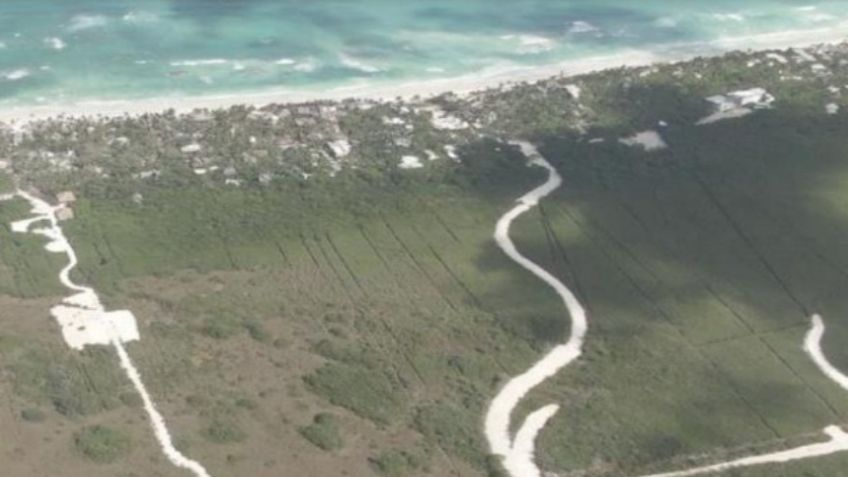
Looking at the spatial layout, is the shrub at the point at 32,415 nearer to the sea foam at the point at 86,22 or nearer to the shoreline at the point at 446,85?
the shoreline at the point at 446,85

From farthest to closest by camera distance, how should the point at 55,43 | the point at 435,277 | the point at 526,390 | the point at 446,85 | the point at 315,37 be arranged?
the point at 315,37 → the point at 55,43 → the point at 446,85 → the point at 435,277 → the point at 526,390

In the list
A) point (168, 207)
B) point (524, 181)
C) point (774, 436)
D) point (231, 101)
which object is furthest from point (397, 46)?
point (774, 436)

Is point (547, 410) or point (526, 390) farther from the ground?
point (526, 390)

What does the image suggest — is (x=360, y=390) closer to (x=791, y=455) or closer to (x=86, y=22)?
(x=791, y=455)

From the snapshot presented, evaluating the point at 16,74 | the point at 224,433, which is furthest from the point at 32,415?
the point at 16,74

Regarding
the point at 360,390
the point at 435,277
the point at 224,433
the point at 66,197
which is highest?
the point at 66,197

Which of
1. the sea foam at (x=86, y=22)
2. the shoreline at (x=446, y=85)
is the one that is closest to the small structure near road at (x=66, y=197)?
the shoreline at (x=446, y=85)

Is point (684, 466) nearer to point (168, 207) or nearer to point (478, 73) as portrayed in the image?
point (168, 207)

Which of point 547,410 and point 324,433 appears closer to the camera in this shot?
point 324,433
